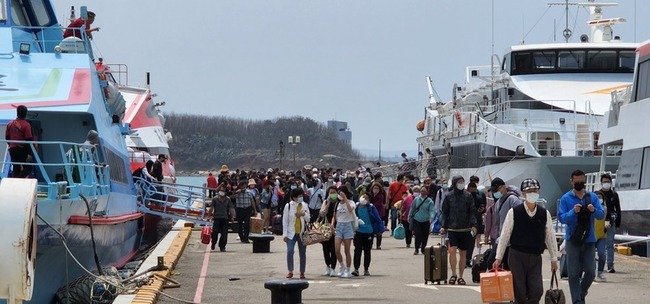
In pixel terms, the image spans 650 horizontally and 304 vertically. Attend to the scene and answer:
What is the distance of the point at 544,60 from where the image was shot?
44562 millimetres

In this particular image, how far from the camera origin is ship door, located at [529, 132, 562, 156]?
38031 mm

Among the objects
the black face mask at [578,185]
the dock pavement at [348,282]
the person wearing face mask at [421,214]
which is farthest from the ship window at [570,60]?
the black face mask at [578,185]

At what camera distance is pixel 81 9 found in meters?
27.2

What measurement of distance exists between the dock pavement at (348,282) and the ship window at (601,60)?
19.8 m

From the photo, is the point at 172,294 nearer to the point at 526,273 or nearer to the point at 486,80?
the point at 526,273

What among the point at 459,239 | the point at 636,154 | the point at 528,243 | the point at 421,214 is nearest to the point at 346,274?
the point at 459,239

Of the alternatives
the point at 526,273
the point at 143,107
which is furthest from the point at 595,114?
the point at 526,273

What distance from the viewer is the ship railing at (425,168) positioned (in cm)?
5050

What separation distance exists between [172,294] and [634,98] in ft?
46.7

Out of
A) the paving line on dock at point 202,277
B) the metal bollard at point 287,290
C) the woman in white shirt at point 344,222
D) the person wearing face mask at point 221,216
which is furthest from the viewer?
the person wearing face mask at point 221,216

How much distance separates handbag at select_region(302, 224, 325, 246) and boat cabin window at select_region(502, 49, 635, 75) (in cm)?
2594

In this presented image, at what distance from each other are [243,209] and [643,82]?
398 inches

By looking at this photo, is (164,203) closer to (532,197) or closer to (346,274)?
(346,274)

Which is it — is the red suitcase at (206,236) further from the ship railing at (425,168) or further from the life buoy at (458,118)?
the life buoy at (458,118)
